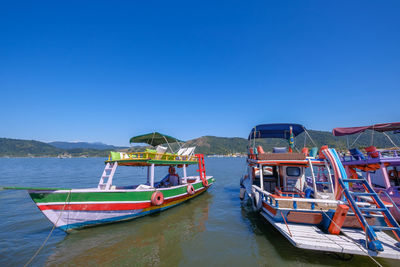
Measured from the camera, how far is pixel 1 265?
657cm

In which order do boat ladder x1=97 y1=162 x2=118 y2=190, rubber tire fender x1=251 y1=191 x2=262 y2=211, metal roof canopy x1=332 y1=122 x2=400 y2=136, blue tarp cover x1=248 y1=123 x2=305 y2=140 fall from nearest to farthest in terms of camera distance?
rubber tire fender x1=251 y1=191 x2=262 y2=211, boat ladder x1=97 y1=162 x2=118 y2=190, metal roof canopy x1=332 y1=122 x2=400 y2=136, blue tarp cover x1=248 y1=123 x2=305 y2=140

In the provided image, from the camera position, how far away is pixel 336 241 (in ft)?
19.8

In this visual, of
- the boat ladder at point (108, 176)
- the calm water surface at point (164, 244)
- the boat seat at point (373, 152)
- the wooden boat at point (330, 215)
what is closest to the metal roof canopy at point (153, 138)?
the boat ladder at point (108, 176)

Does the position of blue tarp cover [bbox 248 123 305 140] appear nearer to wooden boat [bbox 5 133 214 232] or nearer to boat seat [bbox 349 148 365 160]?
boat seat [bbox 349 148 365 160]

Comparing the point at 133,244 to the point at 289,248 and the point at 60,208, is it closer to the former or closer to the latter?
the point at 60,208

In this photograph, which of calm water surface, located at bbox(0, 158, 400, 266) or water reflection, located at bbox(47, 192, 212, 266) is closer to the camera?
calm water surface, located at bbox(0, 158, 400, 266)

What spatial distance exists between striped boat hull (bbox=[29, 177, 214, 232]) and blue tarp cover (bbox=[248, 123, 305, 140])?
915cm

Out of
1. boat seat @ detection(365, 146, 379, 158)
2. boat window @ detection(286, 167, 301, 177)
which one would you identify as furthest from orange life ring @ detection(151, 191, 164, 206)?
boat seat @ detection(365, 146, 379, 158)

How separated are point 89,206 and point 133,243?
2.81 metres

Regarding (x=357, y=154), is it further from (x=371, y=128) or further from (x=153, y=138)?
(x=153, y=138)

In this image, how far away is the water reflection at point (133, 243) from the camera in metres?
6.83

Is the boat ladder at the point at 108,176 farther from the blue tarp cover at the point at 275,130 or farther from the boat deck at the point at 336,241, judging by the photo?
the blue tarp cover at the point at 275,130

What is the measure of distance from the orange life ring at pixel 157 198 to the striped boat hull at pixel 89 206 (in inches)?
8.8

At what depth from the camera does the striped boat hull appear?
7988 millimetres
